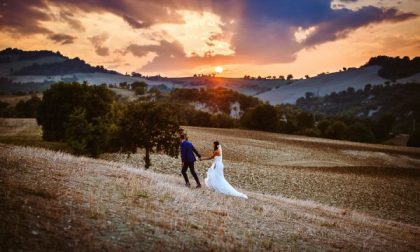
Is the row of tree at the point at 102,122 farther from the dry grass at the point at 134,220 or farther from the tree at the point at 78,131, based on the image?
the dry grass at the point at 134,220

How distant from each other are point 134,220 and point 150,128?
2365 cm

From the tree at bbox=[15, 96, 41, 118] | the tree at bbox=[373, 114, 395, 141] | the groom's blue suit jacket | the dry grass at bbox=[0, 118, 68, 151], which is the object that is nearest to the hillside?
the groom's blue suit jacket

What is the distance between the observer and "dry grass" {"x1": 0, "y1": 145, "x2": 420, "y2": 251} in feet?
31.7

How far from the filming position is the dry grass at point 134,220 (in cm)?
967

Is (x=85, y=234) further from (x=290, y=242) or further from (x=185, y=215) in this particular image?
(x=290, y=242)

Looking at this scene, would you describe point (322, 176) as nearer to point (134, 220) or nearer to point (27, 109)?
point (134, 220)

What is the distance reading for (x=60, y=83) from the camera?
2248 inches

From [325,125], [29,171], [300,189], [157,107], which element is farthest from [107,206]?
[325,125]

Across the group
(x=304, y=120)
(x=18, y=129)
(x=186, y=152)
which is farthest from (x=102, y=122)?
(x=304, y=120)

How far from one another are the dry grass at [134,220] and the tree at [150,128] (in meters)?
15.1

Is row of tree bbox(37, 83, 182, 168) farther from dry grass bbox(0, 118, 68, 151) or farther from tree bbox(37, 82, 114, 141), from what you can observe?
dry grass bbox(0, 118, 68, 151)

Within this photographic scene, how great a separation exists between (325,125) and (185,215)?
126450mm

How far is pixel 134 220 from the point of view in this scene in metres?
11.8

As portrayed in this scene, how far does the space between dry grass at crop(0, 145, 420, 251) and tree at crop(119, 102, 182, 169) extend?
1514 centimetres
